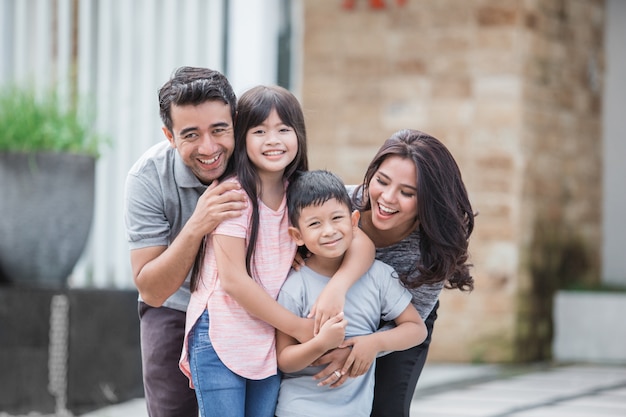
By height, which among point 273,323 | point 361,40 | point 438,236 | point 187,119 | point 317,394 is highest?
point 361,40

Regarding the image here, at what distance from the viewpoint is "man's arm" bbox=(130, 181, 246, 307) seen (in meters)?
2.97

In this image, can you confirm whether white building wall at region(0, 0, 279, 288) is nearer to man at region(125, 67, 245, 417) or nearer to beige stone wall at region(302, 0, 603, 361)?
beige stone wall at region(302, 0, 603, 361)

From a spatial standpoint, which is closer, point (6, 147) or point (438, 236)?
point (438, 236)

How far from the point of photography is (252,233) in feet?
9.85

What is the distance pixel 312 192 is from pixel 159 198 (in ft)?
1.67

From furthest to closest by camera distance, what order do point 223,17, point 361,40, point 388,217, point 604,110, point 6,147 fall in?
point 604,110
point 361,40
point 223,17
point 6,147
point 388,217

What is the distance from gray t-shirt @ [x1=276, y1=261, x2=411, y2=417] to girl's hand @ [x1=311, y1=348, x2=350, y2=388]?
0.04 m

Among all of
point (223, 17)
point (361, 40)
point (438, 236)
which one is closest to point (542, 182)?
point (361, 40)

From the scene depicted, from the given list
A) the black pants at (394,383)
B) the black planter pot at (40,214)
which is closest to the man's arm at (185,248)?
the black pants at (394,383)

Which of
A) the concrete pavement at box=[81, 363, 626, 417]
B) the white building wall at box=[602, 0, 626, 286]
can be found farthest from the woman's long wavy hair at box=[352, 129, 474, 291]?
the white building wall at box=[602, 0, 626, 286]

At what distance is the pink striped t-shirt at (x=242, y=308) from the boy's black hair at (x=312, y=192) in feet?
0.20

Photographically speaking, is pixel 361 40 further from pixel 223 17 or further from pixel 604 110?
pixel 604 110

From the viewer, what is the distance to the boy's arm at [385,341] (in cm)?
300

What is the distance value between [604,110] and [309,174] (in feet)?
17.7
